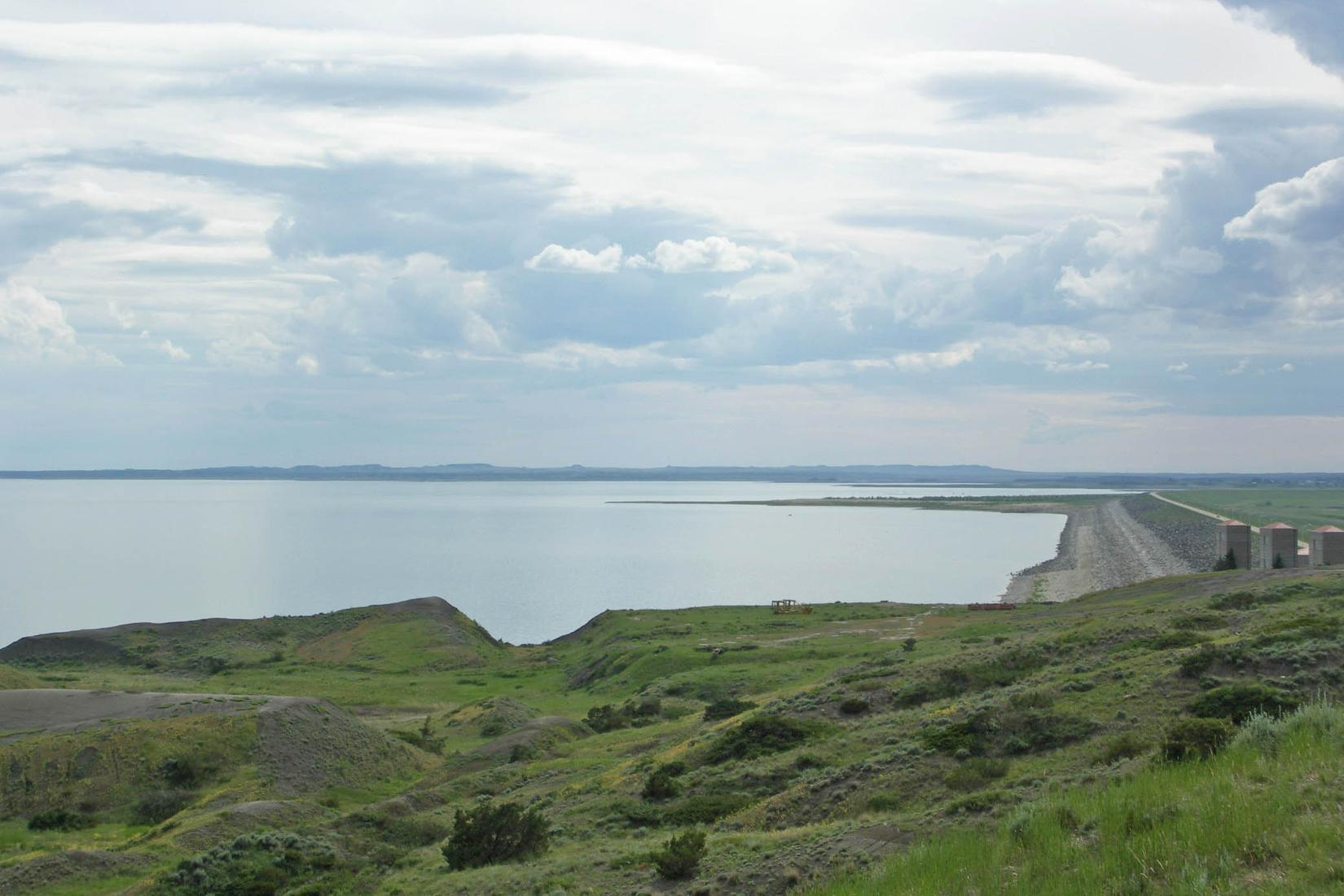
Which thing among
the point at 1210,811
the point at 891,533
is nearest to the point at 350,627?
the point at 1210,811

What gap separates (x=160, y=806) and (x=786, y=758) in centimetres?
1822

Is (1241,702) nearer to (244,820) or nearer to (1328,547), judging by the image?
(244,820)

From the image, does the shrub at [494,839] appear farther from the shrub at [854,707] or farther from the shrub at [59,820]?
the shrub at [59,820]

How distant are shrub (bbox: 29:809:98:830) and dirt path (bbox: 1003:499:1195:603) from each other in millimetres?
69638

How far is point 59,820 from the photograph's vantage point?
28.4 metres

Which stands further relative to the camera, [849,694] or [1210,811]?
[849,694]

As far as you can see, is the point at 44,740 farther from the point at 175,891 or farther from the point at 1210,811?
the point at 1210,811

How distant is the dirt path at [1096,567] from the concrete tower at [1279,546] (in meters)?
15.2

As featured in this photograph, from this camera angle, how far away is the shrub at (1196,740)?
13.6 meters

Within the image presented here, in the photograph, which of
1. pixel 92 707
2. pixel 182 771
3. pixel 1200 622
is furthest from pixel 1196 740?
pixel 92 707

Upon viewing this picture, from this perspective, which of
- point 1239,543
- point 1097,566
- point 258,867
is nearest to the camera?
point 258,867

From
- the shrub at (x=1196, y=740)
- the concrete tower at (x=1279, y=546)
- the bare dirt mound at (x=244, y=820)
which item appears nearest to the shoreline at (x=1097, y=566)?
the concrete tower at (x=1279, y=546)

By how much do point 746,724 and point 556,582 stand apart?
334ft

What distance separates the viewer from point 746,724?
24.9m
